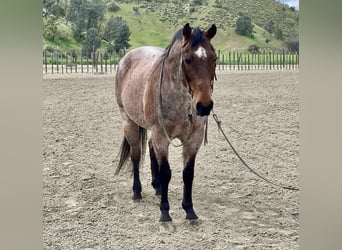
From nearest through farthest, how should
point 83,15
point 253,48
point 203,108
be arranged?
1. point 203,108
2. point 83,15
3. point 253,48

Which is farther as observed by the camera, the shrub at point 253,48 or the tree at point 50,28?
the shrub at point 253,48

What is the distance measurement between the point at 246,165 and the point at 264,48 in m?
0.72

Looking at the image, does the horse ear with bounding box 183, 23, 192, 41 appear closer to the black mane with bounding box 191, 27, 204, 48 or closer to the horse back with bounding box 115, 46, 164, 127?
the black mane with bounding box 191, 27, 204, 48

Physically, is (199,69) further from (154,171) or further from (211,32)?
(154,171)

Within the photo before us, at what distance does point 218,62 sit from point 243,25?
0.97 ft

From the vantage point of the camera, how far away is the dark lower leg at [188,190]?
2859 mm

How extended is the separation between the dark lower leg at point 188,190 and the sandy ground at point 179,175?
3 cm

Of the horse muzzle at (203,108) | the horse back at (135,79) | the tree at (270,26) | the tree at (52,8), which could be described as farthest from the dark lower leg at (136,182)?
the tree at (270,26)

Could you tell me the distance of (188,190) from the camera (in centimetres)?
288

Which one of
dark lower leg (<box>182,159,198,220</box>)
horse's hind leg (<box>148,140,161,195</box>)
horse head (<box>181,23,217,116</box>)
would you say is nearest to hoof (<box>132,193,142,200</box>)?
horse's hind leg (<box>148,140,161,195</box>)

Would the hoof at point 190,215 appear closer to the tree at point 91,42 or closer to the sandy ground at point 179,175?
the sandy ground at point 179,175

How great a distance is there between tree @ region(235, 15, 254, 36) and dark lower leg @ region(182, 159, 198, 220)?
0.82 meters

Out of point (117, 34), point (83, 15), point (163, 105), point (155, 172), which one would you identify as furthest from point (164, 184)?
point (83, 15)
